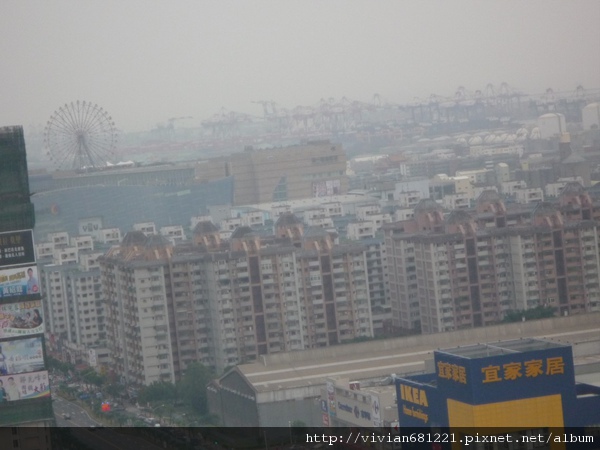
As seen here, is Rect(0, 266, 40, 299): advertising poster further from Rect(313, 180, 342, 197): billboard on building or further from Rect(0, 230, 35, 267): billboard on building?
Rect(313, 180, 342, 197): billboard on building

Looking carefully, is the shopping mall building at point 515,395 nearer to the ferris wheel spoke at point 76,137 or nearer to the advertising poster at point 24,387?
the advertising poster at point 24,387

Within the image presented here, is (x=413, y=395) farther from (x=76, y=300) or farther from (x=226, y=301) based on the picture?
(x=76, y=300)

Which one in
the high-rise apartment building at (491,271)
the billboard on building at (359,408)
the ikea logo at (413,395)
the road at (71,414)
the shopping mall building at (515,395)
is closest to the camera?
the shopping mall building at (515,395)

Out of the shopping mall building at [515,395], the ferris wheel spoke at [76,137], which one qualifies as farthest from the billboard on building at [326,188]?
the shopping mall building at [515,395]

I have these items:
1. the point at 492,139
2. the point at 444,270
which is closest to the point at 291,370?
the point at 444,270

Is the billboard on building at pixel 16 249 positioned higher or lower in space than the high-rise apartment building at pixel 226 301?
higher

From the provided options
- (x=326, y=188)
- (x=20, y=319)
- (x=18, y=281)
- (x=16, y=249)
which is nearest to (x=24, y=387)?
(x=20, y=319)

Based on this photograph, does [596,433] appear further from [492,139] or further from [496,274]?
[492,139]
